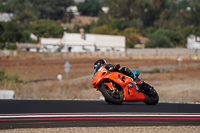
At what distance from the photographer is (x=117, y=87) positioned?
43.0 ft

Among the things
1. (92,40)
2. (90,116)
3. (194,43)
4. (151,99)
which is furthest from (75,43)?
(90,116)

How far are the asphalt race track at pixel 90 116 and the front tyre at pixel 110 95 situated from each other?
0.62m

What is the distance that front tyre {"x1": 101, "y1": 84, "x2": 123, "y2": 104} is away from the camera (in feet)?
41.5

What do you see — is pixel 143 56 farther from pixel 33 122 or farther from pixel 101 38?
pixel 33 122

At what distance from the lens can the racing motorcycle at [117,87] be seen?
41.8 ft

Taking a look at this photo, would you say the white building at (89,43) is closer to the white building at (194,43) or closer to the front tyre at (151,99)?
the white building at (194,43)

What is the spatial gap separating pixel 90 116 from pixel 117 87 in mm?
2970

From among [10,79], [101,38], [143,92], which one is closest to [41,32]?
[101,38]

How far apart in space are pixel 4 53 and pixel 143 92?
75.0m

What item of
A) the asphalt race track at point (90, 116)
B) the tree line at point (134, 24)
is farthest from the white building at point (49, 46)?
the asphalt race track at point (90, 116)

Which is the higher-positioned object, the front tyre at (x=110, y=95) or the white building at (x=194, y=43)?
the front tyre at (x=110, y=95)

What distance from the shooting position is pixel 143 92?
13.3 meters

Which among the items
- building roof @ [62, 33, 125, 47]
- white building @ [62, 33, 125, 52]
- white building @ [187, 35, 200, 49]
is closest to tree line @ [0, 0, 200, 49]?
white building @ [187, 35, 200, 49]

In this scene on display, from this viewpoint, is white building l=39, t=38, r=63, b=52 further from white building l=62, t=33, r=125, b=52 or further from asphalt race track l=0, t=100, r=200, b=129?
asphalt race track l=0, t=100, r=200, b=129
